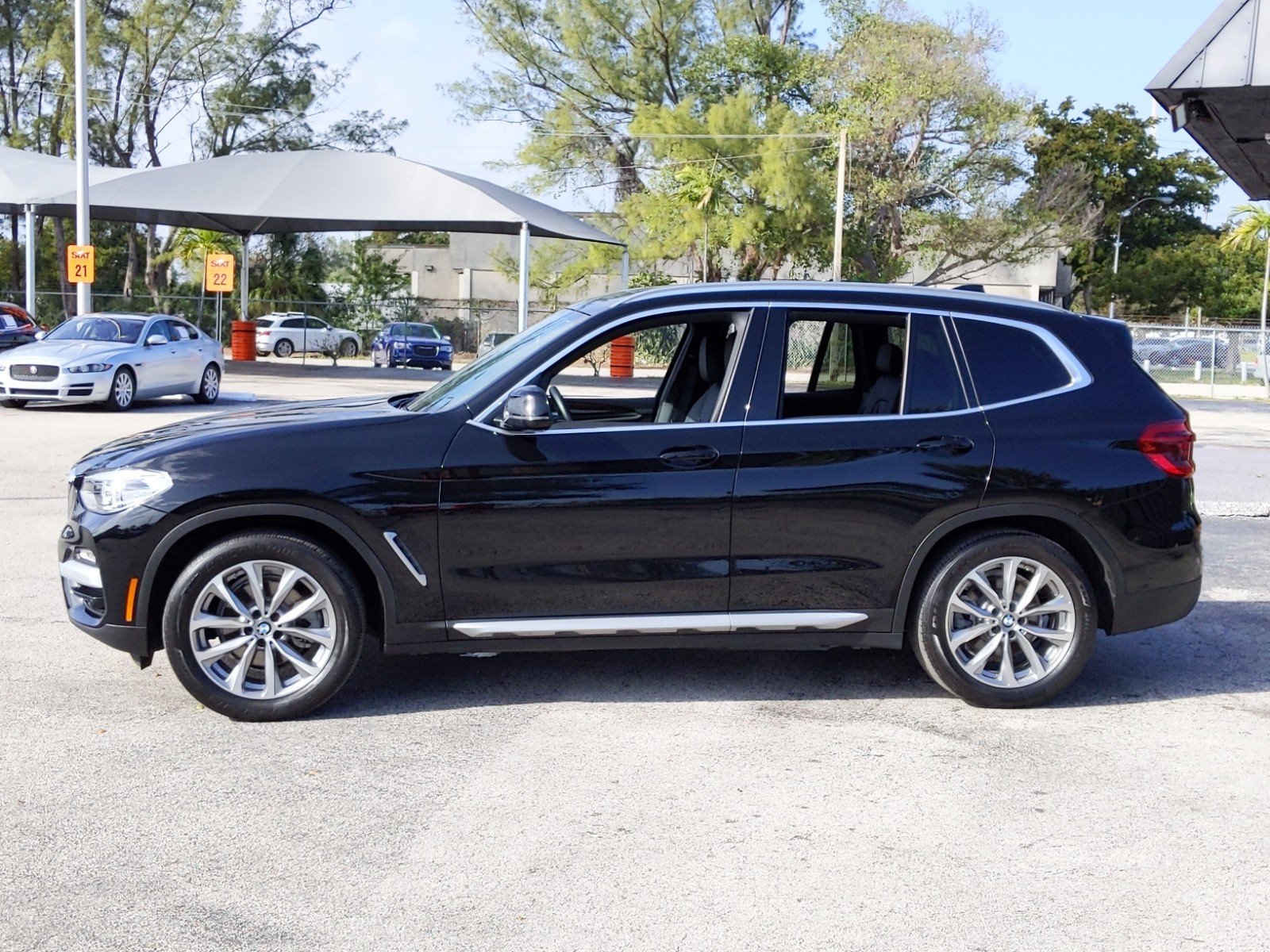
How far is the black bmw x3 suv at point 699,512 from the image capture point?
564cm

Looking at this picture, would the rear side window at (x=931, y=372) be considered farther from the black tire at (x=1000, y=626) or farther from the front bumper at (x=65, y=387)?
the front bumper at (x=65, y=387)

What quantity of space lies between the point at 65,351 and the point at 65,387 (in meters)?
0.72

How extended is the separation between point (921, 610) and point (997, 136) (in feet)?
152

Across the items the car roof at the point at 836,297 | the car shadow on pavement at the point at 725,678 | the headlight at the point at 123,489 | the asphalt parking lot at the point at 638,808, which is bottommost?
the asphalt parking lot at the point at 638,808

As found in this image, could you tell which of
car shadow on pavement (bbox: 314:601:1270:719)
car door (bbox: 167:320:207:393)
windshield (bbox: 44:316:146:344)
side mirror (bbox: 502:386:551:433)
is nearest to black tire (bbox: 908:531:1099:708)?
car shadow on pavement (bbox: 314:601:1270:719)

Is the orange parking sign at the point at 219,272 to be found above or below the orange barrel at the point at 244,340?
above

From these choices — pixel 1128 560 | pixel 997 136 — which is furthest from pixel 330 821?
pixel 997 136

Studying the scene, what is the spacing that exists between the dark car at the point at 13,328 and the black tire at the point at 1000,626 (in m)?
24.3

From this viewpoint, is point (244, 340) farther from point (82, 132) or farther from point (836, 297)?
point (836, 297)

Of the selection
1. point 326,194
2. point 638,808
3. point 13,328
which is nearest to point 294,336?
point 326,194

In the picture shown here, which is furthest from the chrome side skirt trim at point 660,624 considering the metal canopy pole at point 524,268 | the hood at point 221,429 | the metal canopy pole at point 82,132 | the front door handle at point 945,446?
the metal canopy pole at point 524,268

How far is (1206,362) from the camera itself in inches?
1918

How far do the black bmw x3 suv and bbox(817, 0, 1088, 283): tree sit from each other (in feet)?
147

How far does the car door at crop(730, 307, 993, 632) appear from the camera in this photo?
5883mm
